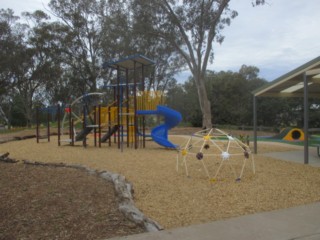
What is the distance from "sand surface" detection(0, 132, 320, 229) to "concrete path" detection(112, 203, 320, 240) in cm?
31

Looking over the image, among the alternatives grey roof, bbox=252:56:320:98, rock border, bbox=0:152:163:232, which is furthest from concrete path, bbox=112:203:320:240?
grey roof, bbox=252:56:320:98

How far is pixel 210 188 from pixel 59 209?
317cm

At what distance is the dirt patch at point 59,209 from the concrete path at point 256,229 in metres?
0.53

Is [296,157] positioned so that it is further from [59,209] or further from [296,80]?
[59,209]

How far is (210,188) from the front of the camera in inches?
290

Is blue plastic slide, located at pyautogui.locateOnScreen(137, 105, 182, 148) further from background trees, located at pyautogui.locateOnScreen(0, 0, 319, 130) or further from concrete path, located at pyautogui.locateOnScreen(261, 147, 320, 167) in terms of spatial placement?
background trees, located at pyautogui.locateOnScreen(0, 0, 319, 130)

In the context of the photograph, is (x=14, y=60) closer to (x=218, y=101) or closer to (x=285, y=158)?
(x=218, y=101)

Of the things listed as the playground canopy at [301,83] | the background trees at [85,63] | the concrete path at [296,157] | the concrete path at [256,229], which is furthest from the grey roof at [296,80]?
the background trees at [85,63]

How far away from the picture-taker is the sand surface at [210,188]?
5711mm

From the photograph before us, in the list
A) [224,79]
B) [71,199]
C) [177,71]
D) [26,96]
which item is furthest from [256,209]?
[26,96]

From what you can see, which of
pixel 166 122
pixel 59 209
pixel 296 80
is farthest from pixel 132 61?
pixel 59 209

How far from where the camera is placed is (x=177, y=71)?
4900 centimetres

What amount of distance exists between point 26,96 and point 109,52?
1559 centimetres

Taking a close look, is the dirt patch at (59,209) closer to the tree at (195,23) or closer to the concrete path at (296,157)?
the concrete path at (296,157)
